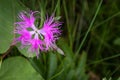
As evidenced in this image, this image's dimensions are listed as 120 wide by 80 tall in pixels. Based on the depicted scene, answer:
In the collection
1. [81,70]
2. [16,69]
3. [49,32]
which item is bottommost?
[81,70]

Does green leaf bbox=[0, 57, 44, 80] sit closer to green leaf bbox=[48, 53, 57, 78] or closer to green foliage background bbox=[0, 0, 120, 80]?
green foliage background bbox=[0, 0, 120, 80]

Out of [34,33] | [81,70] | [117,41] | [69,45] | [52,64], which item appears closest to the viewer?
[34,33]

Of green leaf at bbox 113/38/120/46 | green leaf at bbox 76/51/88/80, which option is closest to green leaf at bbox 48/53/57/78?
green leaf at bbox 76/51/88/80

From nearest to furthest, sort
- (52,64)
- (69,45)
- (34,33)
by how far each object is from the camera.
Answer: (34,33) < (52,64) < (69,45)

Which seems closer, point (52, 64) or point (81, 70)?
point (52, 64)

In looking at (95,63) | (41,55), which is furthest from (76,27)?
(41,55)

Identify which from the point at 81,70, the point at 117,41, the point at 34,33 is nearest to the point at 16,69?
the point at 34,33

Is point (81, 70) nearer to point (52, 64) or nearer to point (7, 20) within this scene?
point (52, 64)
